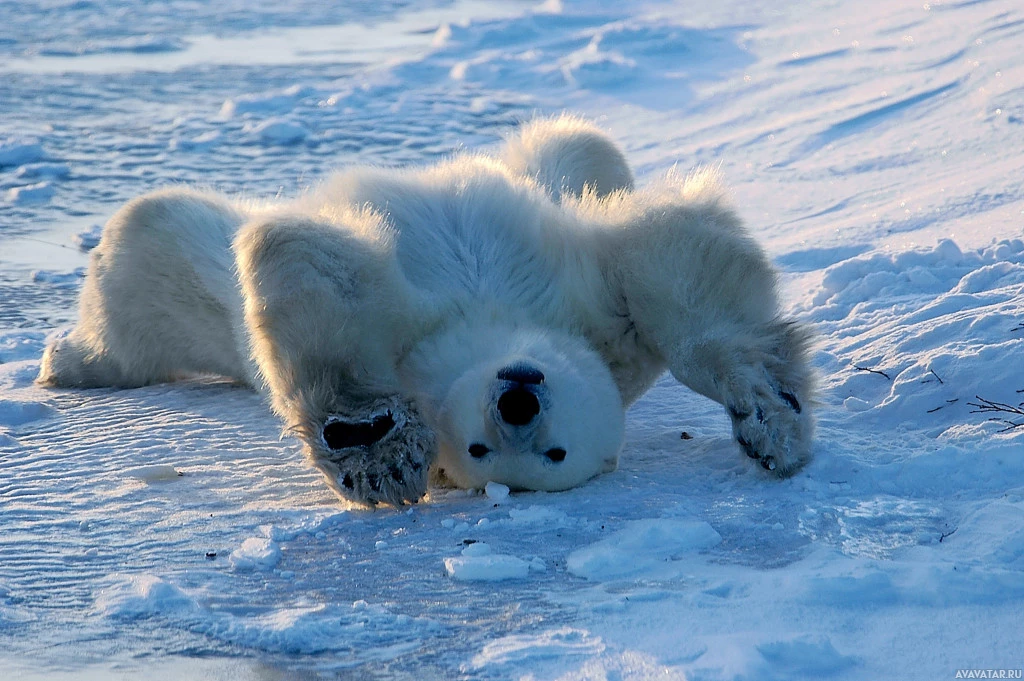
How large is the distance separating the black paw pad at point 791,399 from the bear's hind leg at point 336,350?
101 centimetres

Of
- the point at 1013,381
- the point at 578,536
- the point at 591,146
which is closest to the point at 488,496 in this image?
the point at 578,536

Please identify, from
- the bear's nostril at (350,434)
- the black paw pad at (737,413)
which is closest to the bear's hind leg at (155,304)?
the bear's nostril at (350,434)

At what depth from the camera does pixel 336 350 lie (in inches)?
128

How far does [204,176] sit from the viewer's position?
7.64 m

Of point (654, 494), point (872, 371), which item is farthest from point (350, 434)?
point (872, 371)

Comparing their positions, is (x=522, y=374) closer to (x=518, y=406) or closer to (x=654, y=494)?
(x=518, y=406)

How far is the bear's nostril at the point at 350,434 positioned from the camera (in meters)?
3.15

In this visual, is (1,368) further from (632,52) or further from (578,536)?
(632,52)

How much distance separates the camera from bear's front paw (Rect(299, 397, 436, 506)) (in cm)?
311

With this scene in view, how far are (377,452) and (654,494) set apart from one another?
75cm

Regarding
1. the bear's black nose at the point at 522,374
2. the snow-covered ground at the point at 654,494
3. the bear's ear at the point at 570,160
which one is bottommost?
the snow-covered ground at the point at 654,494

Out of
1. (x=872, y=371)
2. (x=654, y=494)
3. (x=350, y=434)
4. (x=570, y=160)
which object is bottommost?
(x=654, y=494)

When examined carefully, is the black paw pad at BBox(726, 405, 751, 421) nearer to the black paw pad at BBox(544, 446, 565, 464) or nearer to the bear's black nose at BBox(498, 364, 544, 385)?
the black paw pad at BBox(544, 446, 565, 464)

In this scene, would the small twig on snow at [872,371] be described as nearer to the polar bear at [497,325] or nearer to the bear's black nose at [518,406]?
the polar bear at [497,325]
